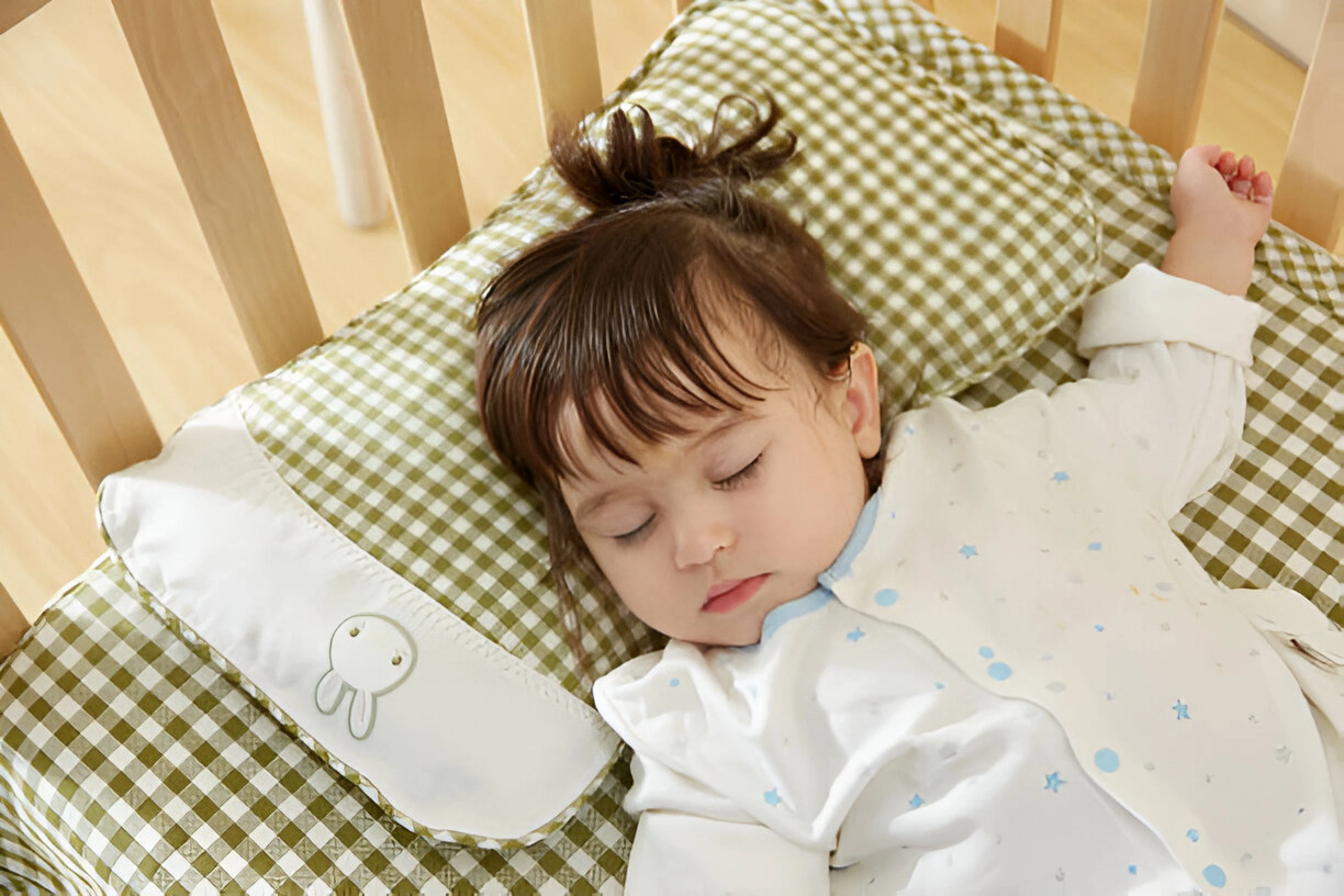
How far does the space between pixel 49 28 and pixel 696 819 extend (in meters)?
1.66

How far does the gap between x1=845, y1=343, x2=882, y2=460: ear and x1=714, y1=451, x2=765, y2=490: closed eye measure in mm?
115

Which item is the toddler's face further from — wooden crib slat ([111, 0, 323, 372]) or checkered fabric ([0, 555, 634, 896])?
wooden crib slat ([111, 0, 323, 372])

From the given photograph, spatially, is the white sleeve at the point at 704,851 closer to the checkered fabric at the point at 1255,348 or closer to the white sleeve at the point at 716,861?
the white sleeve at the point at 716,861

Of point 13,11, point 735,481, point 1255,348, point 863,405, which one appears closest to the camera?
point 13,11

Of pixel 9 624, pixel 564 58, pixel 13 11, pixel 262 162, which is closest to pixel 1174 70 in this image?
pixel 564 58

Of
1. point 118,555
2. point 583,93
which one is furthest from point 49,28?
point 118,555

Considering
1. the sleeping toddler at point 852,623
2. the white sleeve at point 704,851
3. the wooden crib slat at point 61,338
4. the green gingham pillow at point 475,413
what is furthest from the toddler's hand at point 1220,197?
the wooden crib slat at point 61,338

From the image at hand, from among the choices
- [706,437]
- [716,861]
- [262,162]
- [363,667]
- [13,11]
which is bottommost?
[716,861]

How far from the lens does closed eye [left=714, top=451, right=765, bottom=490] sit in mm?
882

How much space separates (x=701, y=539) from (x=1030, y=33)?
27.1 inches

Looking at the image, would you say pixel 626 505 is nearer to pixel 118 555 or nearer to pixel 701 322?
pixel 701 322

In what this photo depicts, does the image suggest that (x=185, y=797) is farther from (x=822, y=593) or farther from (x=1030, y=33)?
(x=1030, y=33)

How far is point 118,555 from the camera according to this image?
3.07 ft

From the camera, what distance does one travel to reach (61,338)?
0.90 meters
